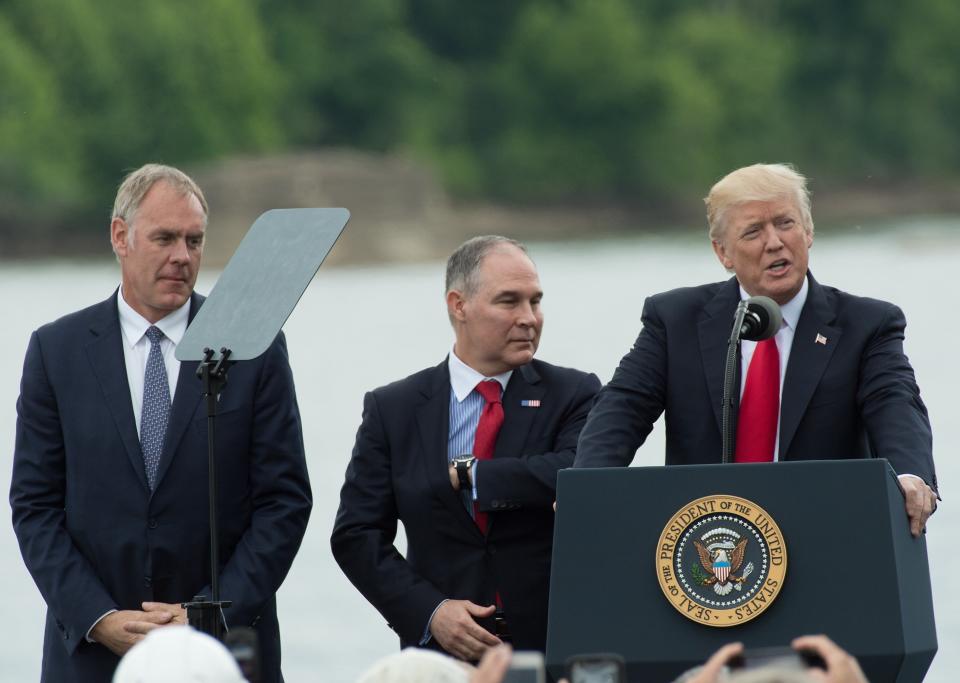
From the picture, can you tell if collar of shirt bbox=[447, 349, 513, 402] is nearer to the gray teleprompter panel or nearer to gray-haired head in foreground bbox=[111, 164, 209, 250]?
the gray teleprompter panel

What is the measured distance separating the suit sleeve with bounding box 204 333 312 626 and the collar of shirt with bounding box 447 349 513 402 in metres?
0.42

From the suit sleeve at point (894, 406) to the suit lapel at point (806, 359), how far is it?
0.10m

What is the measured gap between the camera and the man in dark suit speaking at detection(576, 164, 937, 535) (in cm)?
436

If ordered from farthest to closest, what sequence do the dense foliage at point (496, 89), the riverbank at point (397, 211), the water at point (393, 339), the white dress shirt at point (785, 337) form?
the dense foliage at point (496, 89), the riverbank at point (397, 211), the water at point (393, 339), the white dress shirt at point (785, 337)

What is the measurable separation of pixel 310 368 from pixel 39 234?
15.7m

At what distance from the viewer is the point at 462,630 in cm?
468

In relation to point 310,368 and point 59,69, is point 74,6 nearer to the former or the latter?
point 59,69

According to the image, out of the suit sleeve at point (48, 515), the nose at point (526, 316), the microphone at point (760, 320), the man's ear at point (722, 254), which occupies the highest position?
the man's ear at point (722, 254)

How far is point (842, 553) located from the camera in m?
3.65

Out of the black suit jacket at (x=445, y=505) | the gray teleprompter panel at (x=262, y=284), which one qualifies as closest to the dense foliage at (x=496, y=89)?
the black suit jacket at (x=445, y=505)

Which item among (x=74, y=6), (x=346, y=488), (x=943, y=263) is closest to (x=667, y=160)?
(x=943, y=263)

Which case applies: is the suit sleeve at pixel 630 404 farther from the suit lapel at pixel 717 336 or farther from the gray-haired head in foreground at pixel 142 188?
the gray-haired head in foreground at pixel 142 188

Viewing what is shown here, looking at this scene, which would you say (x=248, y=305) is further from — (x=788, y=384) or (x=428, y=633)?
(x=788, y=384)

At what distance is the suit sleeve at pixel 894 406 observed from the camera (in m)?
4.05
